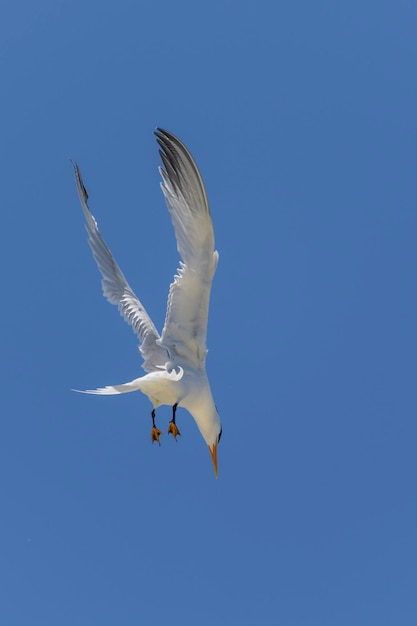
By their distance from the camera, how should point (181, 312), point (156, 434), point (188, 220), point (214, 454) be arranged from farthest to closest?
point (214, 454), point (156, 434), point (181, 312), point (188, 220)

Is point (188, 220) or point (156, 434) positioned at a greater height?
point (188, 220)

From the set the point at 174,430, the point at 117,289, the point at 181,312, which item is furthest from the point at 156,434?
the point at 117,289

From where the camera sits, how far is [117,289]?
14914mm

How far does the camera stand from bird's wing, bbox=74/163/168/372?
13.7m

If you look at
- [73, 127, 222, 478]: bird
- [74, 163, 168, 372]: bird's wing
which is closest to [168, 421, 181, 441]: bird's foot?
[73, 127, 222, 478]: bird

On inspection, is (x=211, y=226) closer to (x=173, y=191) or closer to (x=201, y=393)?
(x=173, y=191)

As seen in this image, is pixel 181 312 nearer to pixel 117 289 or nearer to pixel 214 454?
pixel 214 454

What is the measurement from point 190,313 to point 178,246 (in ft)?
3.03

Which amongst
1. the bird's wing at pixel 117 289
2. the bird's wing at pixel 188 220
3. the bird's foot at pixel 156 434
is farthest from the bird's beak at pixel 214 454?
the bird's wing at pixel 188 220

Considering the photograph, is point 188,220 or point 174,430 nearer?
point 188,220

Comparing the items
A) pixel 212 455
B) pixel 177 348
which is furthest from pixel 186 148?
pixel 212 455

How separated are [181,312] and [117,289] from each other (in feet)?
10.0

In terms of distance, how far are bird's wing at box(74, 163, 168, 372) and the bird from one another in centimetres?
1

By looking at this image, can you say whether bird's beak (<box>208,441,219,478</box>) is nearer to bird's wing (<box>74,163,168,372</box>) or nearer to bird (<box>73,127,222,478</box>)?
bird (<box>73,127,222,478</box>)
